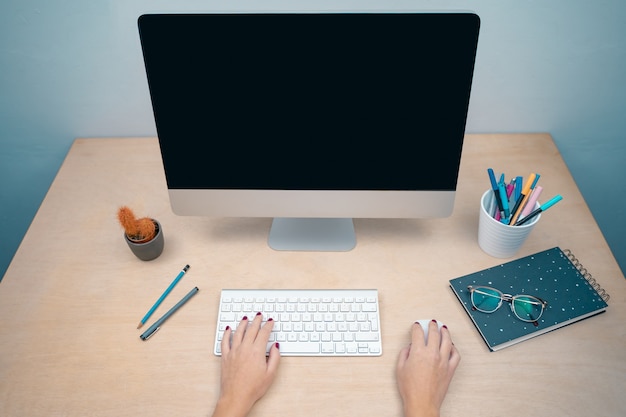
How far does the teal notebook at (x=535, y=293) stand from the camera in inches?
34.6

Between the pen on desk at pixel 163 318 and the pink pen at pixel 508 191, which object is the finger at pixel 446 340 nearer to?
the pink pen at pixel 508 191

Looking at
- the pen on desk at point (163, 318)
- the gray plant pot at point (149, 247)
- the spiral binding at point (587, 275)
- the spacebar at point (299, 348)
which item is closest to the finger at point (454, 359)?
the spacebar at point (299, 348)

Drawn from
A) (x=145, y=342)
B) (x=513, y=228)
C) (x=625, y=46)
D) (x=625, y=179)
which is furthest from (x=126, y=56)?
(x=625, y=179)

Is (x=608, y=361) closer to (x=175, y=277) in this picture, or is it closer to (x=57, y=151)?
(x=175, y=277)

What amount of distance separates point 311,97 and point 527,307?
22.6 inches

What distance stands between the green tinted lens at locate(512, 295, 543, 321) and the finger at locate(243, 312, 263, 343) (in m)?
0.49

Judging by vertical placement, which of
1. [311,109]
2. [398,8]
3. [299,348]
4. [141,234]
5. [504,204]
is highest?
[398,8]

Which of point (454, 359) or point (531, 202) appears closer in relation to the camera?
point (454, 359)

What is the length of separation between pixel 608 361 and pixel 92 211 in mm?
1132

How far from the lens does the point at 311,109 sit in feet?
2.76

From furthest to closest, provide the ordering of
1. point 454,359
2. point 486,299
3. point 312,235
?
point 312,235, point 486,299, point 454,359

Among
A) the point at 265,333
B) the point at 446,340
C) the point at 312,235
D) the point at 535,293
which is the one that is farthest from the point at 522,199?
the point at 265,333

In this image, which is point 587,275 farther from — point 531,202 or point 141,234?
point 141,234

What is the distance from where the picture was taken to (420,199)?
3.09 ft
